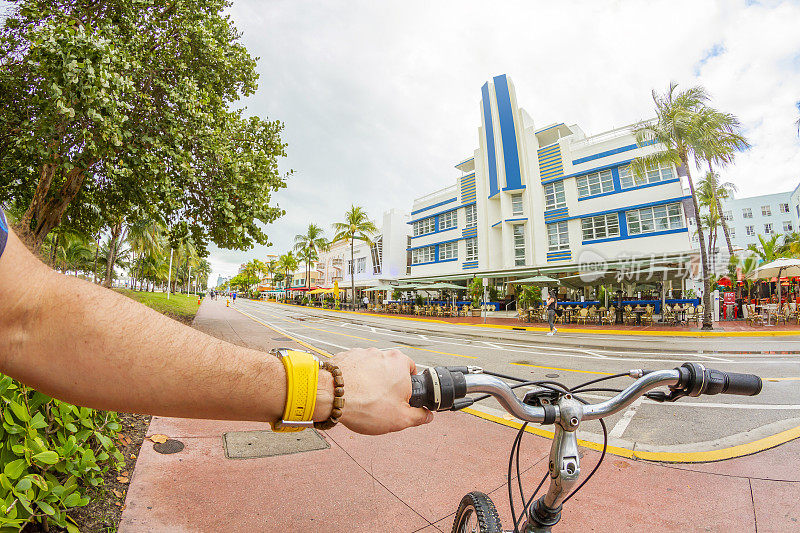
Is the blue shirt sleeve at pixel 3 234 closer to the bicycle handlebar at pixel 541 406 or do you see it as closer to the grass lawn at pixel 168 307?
the bicycle handlebar at pixel 541 406

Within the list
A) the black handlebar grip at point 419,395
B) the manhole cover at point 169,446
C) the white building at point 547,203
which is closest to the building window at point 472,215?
the white building at point 547,203

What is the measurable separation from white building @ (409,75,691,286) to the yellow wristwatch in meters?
26.8

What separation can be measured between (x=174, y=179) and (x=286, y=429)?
9430 mm

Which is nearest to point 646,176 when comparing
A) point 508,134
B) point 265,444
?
point 508,134

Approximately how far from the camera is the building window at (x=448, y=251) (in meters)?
35.0

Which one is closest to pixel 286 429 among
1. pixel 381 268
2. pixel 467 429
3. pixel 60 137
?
pixel 467 429

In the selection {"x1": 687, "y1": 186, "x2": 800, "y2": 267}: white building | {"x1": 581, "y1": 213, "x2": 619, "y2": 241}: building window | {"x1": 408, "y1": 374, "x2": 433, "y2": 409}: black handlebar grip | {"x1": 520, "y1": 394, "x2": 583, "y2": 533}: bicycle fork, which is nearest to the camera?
{"x1": 408, "y1": 374, "x2": 433, "y2": 409}: black handlebar grip

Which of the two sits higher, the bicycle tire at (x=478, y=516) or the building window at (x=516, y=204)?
the building window at (x=516, y=204)

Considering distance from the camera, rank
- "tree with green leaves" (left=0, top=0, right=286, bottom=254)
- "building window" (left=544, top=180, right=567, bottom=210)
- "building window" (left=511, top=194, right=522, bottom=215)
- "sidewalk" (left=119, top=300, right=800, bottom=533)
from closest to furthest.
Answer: "sidewalk" (left=119, top=300, right=800, bottom=533) → "tree with green leaves" (left=0, top=0, right=286, bottom=254) → "building window" (left=544, top=180, right=567, bottom=210) → "building window" (left=511, top=194, right=522, bottom=215)

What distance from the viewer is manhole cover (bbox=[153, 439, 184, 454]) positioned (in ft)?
10.7

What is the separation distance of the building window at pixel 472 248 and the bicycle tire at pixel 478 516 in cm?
3166

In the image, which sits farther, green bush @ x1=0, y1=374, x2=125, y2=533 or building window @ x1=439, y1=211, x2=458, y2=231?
building window @ x1=439, y1=211, x2=458, y2=231

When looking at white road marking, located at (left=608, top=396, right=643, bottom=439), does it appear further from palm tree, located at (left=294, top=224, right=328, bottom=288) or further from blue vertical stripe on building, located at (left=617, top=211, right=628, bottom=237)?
palm tree, located at (left=294, top=224, right=328, bottom=288)

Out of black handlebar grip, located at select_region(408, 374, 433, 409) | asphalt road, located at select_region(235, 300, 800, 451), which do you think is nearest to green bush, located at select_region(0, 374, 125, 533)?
black handlebar grip, located at select_region(408, 374, 433, 409)
